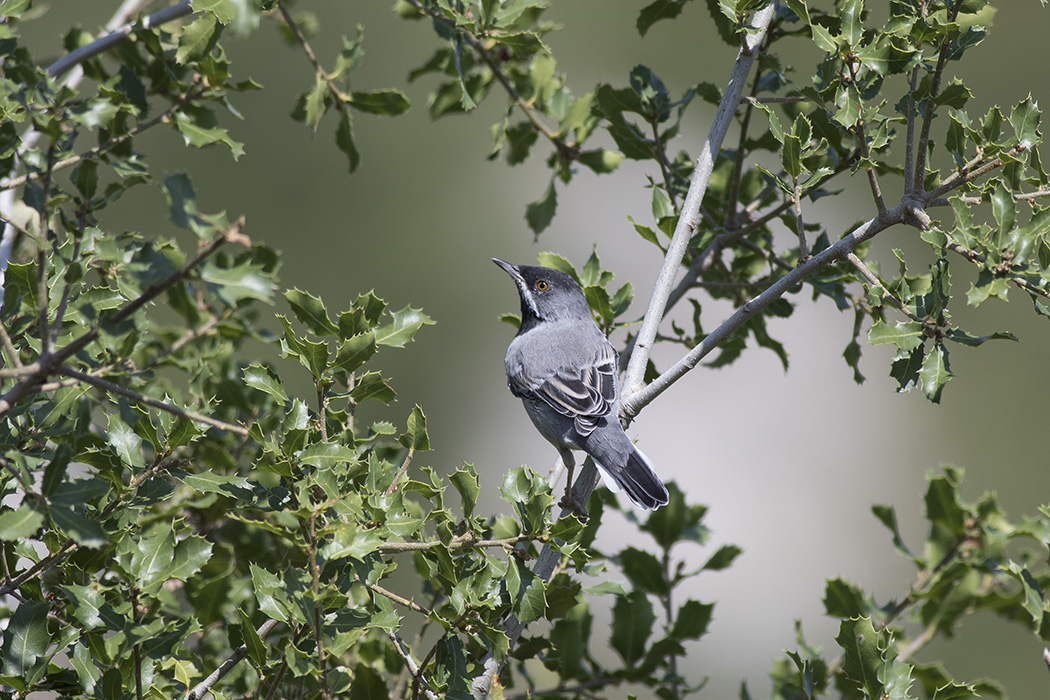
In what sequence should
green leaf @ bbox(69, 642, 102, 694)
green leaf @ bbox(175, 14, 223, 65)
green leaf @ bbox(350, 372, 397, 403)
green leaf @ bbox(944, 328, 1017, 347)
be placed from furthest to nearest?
green leaf @ bbox(175, 14, 223, 65) < green leaf @ bbox(350, 372, 397, 403) < green leaf @ bbox(944, 328, 1017, 347) < green leaf @ bbox(69, 642, 102, 694)

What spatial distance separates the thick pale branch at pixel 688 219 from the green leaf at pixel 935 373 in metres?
0.91

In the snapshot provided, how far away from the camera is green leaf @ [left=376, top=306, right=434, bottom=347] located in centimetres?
290

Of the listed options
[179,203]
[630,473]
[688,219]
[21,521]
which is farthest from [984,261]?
[21,521]

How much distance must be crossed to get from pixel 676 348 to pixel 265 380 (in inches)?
331

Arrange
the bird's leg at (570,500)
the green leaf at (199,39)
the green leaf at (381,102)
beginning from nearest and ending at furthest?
the green leaf at (199,39) → the bird's leg at (570,500) → the green leaf at (381,102)

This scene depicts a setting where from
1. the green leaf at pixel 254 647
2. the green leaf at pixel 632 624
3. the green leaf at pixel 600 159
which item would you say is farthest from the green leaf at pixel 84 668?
the green leaf at pixel 600 159

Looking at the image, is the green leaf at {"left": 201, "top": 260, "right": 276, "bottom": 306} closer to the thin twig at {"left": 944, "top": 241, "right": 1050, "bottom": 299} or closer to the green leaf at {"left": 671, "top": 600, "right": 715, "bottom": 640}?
the thin twig at {"left": 944, "top": 241, "right": 1050, "bottom": 299}

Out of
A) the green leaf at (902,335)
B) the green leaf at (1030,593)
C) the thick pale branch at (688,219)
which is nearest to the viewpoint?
the green leaf at (902,335)

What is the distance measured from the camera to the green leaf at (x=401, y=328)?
9.52 ft

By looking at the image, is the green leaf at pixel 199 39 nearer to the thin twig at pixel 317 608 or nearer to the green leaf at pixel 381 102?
the green leaf at pixel 381 102

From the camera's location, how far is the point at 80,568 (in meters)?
2.57

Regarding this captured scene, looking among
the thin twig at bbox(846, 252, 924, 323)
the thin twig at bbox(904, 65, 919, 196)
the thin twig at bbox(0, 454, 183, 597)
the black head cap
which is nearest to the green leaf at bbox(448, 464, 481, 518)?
the thin twig at bbox(0, 454, 183, 597)

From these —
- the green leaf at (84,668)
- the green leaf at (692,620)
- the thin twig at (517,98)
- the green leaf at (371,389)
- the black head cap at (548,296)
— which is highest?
the thin twig at (517,98)

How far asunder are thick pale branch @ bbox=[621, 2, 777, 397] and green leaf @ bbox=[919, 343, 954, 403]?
0.91 metres
